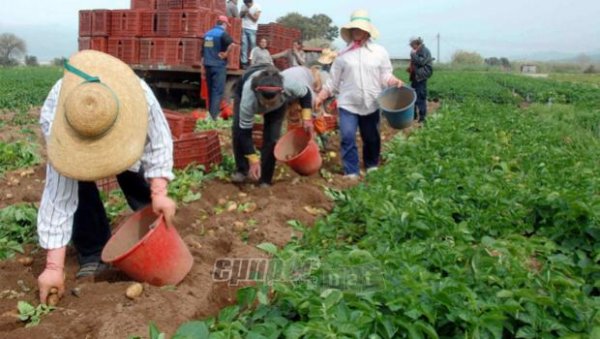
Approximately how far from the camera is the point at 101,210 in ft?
12.4

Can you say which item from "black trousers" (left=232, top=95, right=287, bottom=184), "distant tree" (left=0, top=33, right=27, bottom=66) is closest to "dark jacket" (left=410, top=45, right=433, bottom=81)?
"black trousers" (left=232, top=95, right=287, bottom=184)

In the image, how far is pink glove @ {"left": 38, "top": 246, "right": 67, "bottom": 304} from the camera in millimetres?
3131

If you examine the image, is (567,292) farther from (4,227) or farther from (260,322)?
(4,227)

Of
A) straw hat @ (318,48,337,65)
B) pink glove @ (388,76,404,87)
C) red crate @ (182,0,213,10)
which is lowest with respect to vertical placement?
pink glove @ (388,76,404,87)

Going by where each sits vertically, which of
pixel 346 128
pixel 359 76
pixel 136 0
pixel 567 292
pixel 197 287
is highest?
pixel 136 0

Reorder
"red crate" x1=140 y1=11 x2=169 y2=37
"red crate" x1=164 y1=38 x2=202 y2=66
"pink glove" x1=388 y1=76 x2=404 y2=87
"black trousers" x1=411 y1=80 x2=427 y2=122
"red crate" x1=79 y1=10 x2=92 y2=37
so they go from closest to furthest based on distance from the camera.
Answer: "pink glove" x1=388 y1=76 x2=404 y2=87
"red crate" x1=164 y1=38 x2=202 y2=66
"black trousers" x1=411 y1=80 x2=427 y2=122
"red crate" x1=140 y1=11 x2=169 y2=37
"red crate" x1=79 y1=10 x2=92 y2=37

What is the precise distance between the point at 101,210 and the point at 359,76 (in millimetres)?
3385

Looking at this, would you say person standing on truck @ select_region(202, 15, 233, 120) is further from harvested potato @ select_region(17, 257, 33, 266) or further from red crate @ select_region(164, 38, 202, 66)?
harvested potato @ select_region(17, 257, 33, 266)

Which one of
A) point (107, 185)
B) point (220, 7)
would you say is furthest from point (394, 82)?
point (220, 7)

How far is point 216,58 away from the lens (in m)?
10.5

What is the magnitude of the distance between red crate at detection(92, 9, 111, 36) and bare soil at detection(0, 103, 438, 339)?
6.83 meters

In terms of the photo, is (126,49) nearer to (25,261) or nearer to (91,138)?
(25,261)

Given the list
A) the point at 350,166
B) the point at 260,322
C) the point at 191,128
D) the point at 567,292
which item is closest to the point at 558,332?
the point at 567,292

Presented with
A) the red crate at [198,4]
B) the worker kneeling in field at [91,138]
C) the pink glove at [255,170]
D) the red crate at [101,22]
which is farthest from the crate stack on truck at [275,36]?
Answer: the worker kneeling in field at [91,138]
